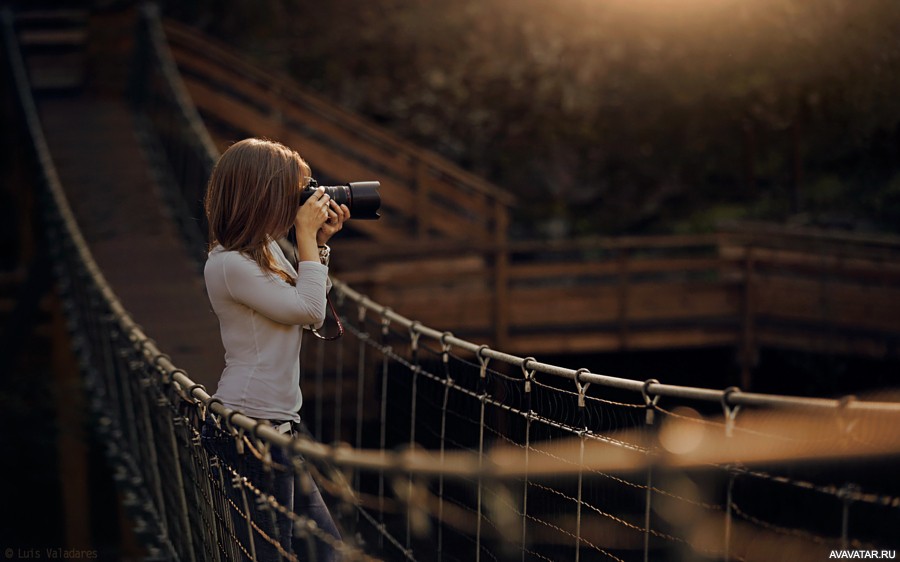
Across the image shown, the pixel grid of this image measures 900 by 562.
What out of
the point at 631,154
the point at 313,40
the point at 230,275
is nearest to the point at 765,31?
the point at 631,154

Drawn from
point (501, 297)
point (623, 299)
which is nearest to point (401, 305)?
point (501, 297)

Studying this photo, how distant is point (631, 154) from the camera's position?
12.2 m

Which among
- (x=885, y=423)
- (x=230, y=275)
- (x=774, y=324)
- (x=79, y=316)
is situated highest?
(x=230, y=275)

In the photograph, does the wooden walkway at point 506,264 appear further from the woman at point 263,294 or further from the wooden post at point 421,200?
the woman at point 263,294

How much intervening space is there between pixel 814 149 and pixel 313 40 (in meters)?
5.66

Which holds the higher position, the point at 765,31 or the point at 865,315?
the point at 765,31

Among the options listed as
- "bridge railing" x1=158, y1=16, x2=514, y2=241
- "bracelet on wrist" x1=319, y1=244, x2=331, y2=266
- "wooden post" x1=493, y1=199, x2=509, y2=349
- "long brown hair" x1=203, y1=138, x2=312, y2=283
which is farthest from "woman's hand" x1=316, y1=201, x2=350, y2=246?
"bridge railing" x1=158, y1=16, x2=514, y2=241

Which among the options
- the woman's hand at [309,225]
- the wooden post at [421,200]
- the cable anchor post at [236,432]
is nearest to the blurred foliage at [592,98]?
the wooden post at [421,200]

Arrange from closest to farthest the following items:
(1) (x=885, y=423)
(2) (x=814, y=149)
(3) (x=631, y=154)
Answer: (1) (x=885, y=423) < (2) (x=814, y=149) < (3) (x=631, y=154)

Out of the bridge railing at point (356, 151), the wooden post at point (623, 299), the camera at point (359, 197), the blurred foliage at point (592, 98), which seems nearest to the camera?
the camera at point (359, 197)

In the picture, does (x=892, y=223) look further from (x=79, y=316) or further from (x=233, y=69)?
(x=79, y=316)

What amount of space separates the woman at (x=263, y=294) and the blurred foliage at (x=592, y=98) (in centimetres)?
811

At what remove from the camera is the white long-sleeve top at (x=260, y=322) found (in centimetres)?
225

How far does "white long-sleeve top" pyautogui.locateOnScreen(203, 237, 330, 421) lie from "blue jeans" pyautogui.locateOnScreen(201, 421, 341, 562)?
102mm
